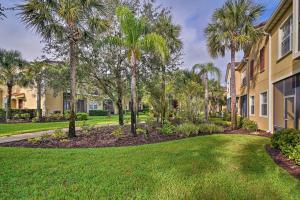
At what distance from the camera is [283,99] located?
12180mm

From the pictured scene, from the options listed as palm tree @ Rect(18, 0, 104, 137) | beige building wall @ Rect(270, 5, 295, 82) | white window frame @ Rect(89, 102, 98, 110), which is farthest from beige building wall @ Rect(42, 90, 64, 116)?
beige building wall @ Rect(270, 5, 295, 82)

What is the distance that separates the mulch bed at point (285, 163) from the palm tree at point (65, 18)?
30.4ft

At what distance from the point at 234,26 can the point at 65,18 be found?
10619 millimetres

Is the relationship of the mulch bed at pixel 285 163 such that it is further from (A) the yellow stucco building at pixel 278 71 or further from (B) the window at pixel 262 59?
(B) the window at pixel 262 59

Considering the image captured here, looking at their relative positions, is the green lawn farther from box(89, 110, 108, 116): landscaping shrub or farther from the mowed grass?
box(89, 110, 108, 116): landscaping shrub

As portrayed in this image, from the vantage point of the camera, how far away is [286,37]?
11711 mm

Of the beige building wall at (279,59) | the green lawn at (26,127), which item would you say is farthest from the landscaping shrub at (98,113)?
the beige building wall at (279,59)

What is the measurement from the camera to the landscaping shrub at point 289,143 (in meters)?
6.96

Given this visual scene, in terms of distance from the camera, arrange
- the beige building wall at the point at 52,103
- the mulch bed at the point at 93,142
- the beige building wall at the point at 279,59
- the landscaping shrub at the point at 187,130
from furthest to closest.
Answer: the beige building wall at the point at 52,103, the landscaping shrub at the point at 187,130, the beige building wall at the point at 279,59, the mulch bed at the point at 93,142

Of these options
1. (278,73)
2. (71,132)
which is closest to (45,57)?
(71,132)

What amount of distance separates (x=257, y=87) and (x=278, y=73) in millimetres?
4945

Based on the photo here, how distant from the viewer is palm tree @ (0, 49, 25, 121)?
27625 mm

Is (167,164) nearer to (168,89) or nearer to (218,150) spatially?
(218,150)

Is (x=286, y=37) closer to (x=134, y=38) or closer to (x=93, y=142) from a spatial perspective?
(x=134, y=38)
